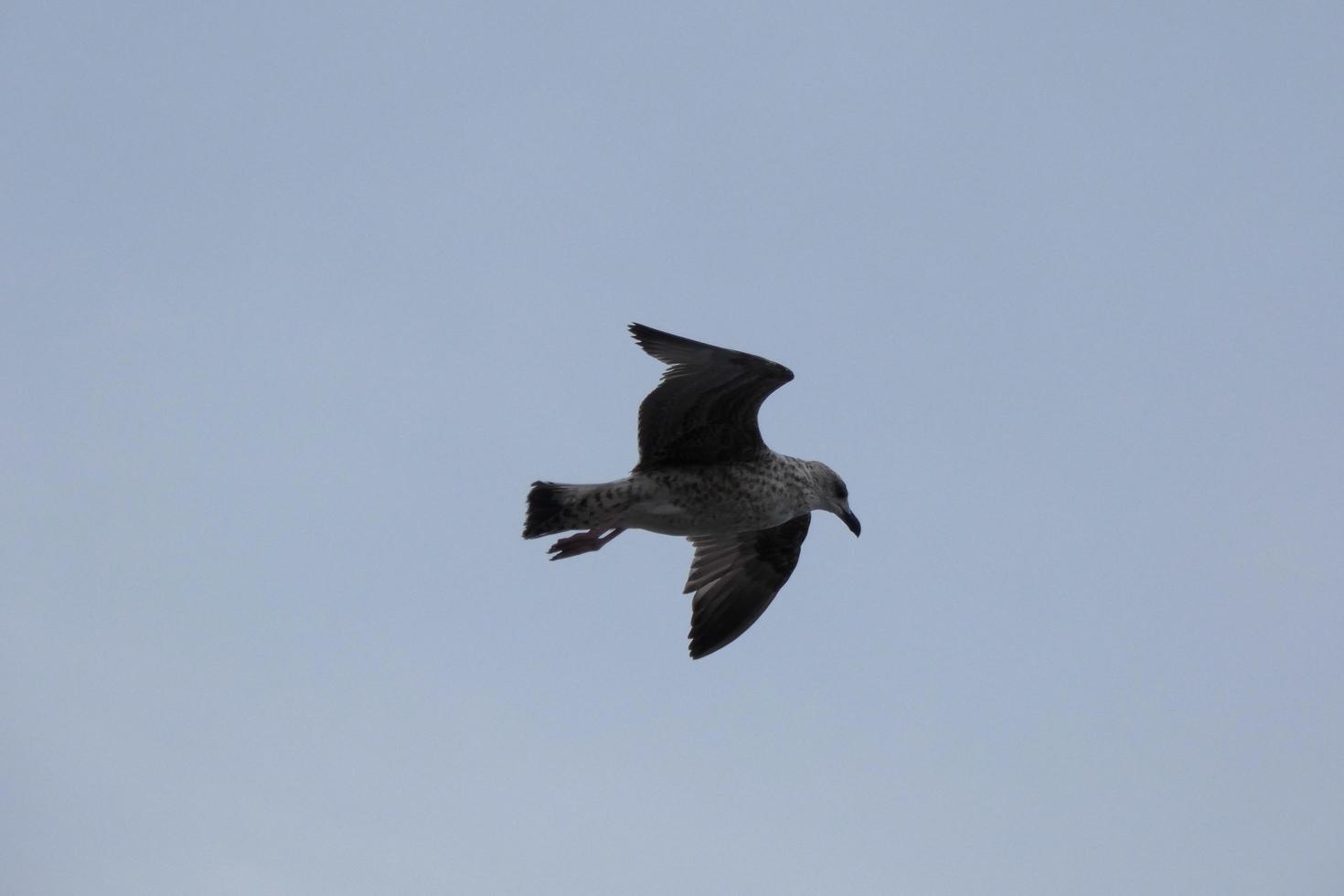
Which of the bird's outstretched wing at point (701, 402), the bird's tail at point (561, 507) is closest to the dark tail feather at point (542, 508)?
the bird's tail at point (561, 507)

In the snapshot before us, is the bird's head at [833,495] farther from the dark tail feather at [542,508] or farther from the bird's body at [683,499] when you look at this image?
the dark tail feather at [542,508]

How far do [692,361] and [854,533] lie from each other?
111 inches

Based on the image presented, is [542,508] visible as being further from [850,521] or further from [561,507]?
[850,521]

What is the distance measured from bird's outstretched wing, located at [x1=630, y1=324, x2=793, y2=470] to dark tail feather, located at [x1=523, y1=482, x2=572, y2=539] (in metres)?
0.76

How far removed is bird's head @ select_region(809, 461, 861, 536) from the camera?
1301 centimetres

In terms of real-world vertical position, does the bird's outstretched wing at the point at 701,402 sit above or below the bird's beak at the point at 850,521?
above

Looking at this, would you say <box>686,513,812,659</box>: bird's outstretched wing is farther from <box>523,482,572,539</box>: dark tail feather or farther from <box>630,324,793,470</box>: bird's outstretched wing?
<box>523,482,572,539</box>: dark tail feather

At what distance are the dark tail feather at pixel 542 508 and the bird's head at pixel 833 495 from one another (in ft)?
7.82

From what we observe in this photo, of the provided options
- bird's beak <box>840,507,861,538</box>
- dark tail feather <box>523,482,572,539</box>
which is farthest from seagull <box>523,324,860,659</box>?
bird's beak <box>840,507,861,538</box>

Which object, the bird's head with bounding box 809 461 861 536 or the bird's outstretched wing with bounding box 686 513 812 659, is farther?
the bird's outstretched wing with bounding box 686 513 812 659

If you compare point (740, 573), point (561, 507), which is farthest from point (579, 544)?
point (740, 573)

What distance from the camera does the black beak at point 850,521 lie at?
13.2 meters

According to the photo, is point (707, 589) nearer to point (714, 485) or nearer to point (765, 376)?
point (714, 485)

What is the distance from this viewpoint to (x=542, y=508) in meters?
11.6
